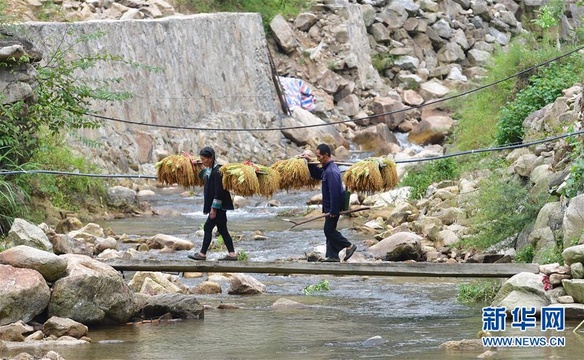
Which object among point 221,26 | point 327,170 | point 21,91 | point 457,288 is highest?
point 221,26

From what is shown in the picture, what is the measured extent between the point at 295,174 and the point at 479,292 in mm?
2371

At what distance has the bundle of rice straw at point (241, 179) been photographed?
41.5 ft

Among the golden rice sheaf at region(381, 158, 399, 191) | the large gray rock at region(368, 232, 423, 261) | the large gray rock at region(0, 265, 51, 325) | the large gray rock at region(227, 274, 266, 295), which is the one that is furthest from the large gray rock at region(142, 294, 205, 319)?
the large gray rock at region(368, 232, 423, 261)

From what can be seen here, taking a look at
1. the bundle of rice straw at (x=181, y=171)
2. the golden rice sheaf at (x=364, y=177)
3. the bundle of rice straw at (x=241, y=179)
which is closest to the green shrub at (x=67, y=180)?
the bundle of rice straw at (x=181, y=171)

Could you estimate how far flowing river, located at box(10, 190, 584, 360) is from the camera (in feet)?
33.4

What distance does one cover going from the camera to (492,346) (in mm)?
10164

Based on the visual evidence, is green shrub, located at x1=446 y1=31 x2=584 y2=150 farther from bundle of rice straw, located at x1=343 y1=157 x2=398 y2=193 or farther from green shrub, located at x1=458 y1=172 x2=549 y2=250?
bundle of rice straw, located at x1=343 y1=157 x2=398 y2=193

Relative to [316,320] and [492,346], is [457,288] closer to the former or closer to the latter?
[316,320]

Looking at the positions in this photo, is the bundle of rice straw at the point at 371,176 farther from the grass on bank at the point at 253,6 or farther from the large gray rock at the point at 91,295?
the grass on bank at the point at 253,6

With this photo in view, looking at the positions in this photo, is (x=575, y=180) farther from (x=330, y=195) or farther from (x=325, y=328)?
(x=325, y=328)

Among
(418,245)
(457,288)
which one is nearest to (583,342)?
(457,288)

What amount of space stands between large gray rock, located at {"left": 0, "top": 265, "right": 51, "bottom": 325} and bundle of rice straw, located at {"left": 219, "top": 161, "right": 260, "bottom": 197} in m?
2.39

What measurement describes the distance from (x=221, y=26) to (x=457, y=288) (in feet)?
54.5

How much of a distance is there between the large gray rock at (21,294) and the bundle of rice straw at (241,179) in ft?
7.84
